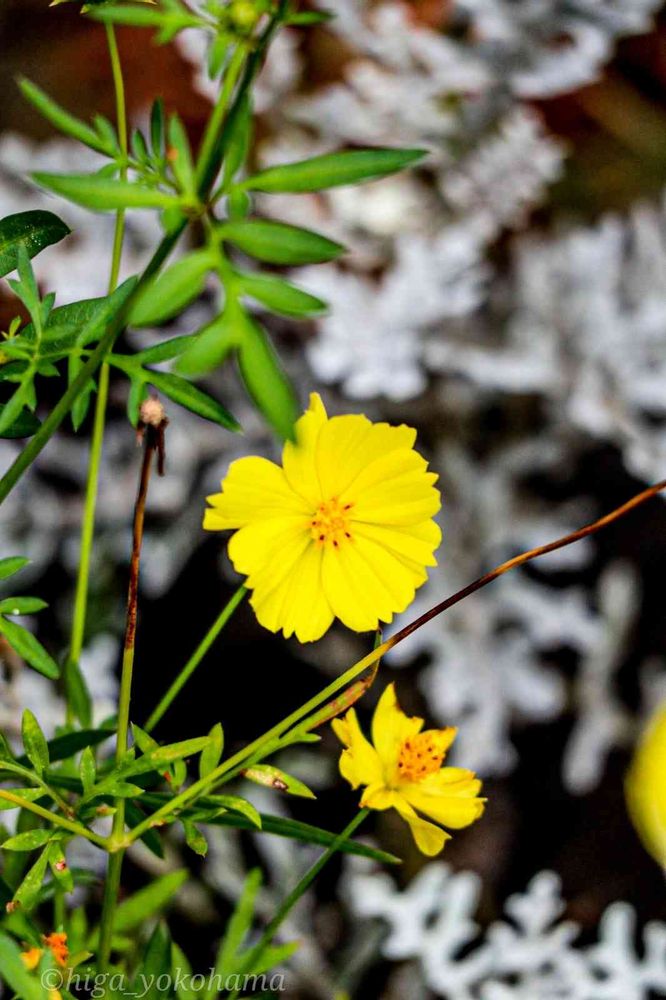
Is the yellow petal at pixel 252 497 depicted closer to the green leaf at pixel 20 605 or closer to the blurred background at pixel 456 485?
the green leaf at pixel 20 605

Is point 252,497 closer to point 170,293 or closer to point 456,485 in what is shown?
point 170,293

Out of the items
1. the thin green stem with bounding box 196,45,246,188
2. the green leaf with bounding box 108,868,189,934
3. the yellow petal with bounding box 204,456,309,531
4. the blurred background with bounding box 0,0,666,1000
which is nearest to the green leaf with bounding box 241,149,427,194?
the thin green stem with bounding box 196,45,246,188

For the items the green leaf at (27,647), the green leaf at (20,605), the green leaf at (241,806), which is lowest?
the green leaf at (241,806)

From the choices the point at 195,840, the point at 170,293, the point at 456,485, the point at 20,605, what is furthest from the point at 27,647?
the point at 456,485

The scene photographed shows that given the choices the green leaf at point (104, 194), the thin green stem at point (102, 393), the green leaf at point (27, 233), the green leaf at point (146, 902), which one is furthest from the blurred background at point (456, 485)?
the green leaf at point (104, 194)

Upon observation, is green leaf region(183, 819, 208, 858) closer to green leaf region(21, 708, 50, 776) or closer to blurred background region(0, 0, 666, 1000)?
green leaf region(21, 708, 50, 776)

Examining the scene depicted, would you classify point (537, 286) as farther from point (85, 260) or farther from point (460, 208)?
point (85, 260)
